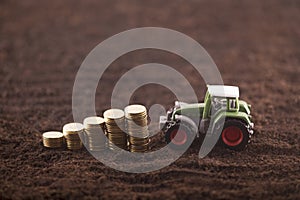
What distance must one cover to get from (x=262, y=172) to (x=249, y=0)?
9226mm

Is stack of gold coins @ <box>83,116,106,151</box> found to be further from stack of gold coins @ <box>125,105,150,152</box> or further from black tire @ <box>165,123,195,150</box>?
black tire @ <box>165,123,195,150</box>

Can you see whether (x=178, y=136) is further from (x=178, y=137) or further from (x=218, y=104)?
(x=218, y=104)

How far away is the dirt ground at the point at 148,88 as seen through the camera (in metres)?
8.02

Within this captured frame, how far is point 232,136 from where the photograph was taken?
28.5ft

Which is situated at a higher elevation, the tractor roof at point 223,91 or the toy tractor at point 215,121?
the tractor roof at point 223,91

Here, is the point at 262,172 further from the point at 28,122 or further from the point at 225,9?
the point at 225,9

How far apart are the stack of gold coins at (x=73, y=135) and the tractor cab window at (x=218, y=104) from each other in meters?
2.16

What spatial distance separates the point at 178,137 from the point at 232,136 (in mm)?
867

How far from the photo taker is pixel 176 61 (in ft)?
42.8

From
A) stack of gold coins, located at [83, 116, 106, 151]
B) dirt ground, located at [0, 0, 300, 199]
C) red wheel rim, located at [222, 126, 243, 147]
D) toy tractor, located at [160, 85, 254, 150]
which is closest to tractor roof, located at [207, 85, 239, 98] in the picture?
toy tractor, located at [160, 85, 254, 150]

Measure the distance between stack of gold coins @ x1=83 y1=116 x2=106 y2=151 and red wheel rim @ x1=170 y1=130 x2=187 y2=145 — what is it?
112 centimetres

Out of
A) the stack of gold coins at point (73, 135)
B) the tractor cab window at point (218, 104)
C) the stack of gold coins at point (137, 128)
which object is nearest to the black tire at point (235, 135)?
the tractor cab window at point (218, 104)

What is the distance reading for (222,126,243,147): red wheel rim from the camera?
28.2 ft

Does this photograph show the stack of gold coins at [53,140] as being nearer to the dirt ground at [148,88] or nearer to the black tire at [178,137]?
the dirt ground at [148,88]
